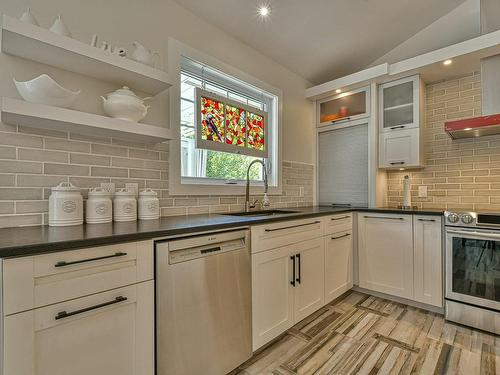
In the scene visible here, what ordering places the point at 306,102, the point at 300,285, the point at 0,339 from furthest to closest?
the point at 306,102 < the point at 300,285 < the point at 0,339

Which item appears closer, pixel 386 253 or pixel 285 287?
pixel 285 287

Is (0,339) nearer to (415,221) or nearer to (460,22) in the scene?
(415,221)

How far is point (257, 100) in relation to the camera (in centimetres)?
277

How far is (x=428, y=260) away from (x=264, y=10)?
265 centimetres

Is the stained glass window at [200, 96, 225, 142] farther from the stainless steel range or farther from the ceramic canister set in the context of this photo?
the stainless steel range

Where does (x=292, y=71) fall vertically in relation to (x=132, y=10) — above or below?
above

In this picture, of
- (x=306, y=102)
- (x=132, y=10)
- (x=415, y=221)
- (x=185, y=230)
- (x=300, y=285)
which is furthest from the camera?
(x=306, y=102)

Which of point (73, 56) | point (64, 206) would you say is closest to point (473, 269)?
point (64, 206)

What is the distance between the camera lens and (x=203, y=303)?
4.45 ft

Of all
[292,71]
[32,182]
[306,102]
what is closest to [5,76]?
[32,182]

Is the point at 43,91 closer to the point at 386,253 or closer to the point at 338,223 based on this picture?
the point at 338,223

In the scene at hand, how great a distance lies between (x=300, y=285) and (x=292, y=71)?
94.8 inches

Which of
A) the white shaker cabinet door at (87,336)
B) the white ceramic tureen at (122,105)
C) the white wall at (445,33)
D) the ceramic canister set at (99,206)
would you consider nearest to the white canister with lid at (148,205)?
the ceramic canister set at (99,206)

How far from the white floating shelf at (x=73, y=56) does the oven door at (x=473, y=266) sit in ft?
8.40
